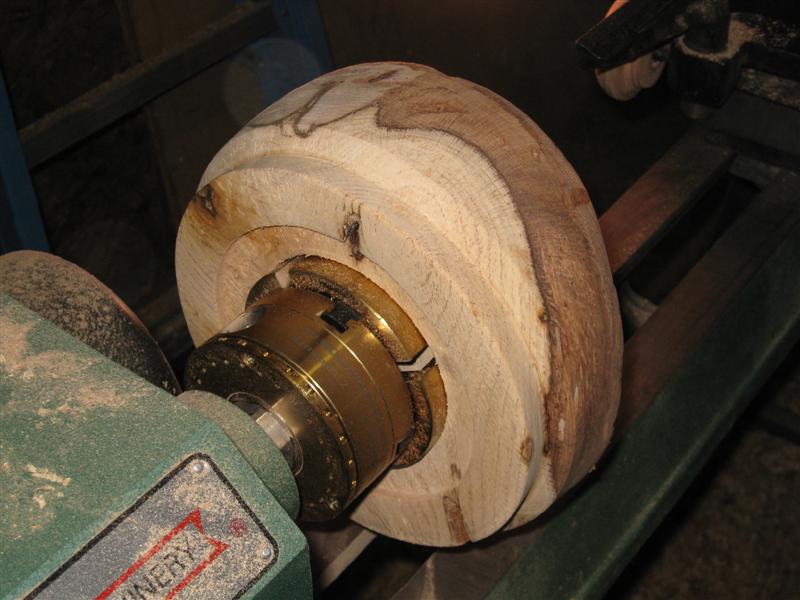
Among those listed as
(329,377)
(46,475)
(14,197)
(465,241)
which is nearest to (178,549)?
(46,475)

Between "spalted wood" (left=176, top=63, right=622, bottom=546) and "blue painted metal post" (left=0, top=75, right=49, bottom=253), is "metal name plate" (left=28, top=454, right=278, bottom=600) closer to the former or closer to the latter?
"spalted wood" (left=176, top=63, right=622, bottom=546)

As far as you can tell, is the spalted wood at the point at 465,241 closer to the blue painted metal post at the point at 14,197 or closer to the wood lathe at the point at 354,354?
the wood lathe at the point at 354,354

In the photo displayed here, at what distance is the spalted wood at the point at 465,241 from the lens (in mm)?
799

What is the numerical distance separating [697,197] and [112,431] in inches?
41.2

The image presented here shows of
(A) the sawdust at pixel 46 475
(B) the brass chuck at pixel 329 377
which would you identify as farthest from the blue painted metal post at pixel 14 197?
(A) the sawdust at pixel 46 475

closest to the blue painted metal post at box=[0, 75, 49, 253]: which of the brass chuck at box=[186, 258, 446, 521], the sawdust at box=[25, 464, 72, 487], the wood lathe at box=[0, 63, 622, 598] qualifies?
Result: the wood lathe at box=[0, 63, 622, 598]

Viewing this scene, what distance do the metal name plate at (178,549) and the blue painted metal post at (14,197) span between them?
1359 millimetres

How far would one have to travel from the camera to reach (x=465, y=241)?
2.62 feet

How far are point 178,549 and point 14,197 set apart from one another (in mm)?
1391

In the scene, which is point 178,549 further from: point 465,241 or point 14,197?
point 14,197

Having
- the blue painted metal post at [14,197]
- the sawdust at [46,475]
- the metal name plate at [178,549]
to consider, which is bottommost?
the blue painted metal post at [14,197]

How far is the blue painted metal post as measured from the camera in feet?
5.95

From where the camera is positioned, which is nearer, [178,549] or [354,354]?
[178,549]

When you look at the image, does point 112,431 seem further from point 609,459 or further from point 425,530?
point 609,459
